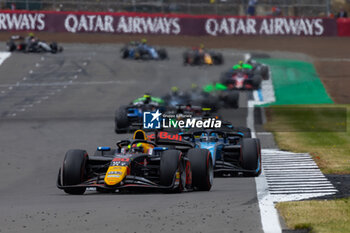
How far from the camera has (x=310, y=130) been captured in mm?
34375

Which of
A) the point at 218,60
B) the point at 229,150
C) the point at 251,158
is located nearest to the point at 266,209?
the point at 251,158

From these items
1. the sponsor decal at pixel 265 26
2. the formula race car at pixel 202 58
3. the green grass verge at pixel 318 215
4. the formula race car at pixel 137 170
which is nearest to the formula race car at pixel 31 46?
the formula race car at pixel 202 58

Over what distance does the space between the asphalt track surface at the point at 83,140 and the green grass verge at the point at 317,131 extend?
2.34 m

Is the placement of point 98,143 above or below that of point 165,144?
below

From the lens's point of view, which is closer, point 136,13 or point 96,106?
point 96,106

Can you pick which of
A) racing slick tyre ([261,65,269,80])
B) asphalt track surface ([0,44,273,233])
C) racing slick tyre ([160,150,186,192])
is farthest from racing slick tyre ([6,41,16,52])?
racing slick tyre ([160,150,186,192])

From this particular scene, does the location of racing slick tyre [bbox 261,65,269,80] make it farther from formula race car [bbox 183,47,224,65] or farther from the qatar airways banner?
the qatar airways banner

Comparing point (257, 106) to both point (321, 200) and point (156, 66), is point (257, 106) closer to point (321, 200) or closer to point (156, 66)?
point (156, 66)

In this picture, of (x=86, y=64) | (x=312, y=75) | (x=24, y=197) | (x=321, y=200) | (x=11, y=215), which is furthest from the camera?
(x=86, y=64)

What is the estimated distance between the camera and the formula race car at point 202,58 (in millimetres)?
58844

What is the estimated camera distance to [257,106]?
144 ft

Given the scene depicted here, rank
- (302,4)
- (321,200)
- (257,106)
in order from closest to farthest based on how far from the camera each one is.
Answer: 1. (321,200)
2. (257,106)
3. (302,4)

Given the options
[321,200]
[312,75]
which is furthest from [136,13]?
[321,200]

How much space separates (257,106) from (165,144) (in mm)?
24205
